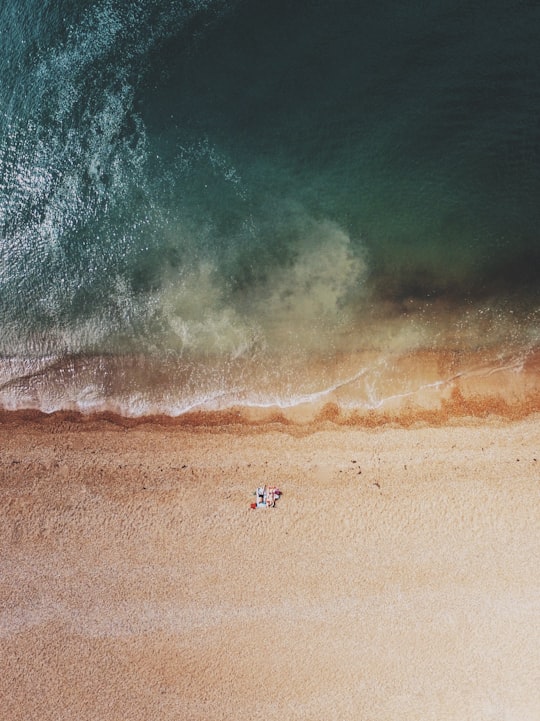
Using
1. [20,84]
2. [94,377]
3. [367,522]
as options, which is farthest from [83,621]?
[20,84]

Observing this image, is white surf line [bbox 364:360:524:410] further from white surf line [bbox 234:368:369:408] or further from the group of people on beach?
the group of people on beach

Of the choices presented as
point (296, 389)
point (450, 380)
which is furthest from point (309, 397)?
point (450, 380)

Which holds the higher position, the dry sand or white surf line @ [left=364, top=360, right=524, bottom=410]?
white surf line @ [left=364, top=360, right=524, bottom=410]

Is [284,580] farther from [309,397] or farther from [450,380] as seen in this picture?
[450,380]

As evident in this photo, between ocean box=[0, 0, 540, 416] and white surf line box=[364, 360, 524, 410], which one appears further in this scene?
ocean box=[0, 0, 540, 416]

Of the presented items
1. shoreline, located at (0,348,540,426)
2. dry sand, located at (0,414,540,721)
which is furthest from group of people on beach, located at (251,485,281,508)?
shoreline, located at (0,348,540,426)

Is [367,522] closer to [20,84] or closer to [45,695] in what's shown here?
[45,695]

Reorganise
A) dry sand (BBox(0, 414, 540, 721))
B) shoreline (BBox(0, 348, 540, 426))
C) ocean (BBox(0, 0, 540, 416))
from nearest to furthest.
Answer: dry sand (BBox(0, 414, 540, 721))
shoreline (BBox(0, 348, 540, 426))
ocean (BBox(0, 0, 540, 416))
